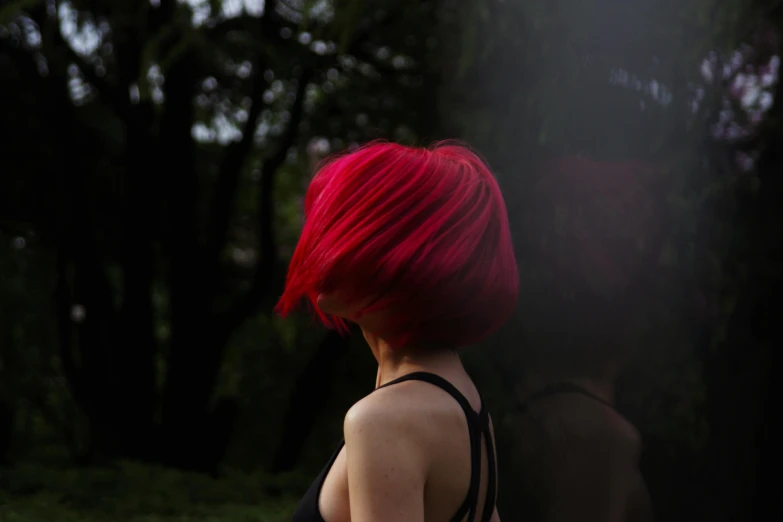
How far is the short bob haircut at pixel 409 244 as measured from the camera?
1.49 metres

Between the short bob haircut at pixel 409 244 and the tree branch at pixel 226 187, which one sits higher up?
the short bob haircut at pixel 409 244

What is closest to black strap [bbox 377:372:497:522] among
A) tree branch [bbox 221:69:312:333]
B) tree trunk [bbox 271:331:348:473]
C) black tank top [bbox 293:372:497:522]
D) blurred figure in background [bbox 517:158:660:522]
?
black tank top [bbox 293:372:497:522]

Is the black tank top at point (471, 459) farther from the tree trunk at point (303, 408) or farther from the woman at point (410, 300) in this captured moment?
the tree trunk at point (303, 408)

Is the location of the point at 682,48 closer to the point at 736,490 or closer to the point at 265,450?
the point at 736,490

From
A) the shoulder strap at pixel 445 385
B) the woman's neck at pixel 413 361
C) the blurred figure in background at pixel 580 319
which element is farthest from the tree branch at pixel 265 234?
the shoulder strap at pixel 445 385

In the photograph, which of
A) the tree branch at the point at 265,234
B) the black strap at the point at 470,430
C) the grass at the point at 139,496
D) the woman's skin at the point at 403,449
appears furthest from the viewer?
the tree branch at the point at 265,234

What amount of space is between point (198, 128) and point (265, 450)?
288cm

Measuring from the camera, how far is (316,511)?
61.3 inches

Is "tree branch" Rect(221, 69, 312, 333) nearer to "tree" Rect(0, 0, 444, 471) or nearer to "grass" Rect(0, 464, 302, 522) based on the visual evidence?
"tree" Rect(0, 0, 444, 471)

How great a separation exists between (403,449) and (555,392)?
1640mm

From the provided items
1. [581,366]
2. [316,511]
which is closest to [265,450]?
[581,366]

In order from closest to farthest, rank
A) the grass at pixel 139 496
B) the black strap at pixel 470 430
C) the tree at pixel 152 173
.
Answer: the black strap at pixel 470 430
the grass at pixel 139 496
the tree at pixel 152 173

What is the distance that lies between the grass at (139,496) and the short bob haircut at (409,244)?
2.00 metres

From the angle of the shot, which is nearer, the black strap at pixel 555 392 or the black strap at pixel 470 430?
the black strap at pixel 470 430
